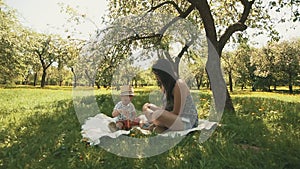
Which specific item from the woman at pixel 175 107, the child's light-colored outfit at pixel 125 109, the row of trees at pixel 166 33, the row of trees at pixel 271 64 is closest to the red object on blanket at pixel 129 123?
the child's light-colored outfit at pixel 125 109

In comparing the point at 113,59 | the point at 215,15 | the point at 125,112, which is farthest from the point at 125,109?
the point at 215,15

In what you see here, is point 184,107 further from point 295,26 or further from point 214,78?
point 295,26

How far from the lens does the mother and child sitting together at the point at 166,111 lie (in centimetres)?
528

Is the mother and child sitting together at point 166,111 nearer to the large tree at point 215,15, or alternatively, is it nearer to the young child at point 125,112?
the young child at point 125,112

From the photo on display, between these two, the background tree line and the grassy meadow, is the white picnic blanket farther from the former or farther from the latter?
the background tree line

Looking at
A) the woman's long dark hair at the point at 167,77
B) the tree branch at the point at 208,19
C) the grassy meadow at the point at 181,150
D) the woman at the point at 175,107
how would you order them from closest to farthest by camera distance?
the grassy meadow at the point at 181,150 < the woman at the point at 175,107 < the woman's long dark hair at the point at 167,77 < the tree branch at the point at 208,19

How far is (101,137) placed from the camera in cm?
472

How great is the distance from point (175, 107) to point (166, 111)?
0.72 feet

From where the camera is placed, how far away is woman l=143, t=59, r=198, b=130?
5.25 metres

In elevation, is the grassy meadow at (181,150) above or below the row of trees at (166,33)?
below

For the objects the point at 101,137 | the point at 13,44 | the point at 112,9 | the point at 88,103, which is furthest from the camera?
the point at 13,44

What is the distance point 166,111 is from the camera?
5250 mm

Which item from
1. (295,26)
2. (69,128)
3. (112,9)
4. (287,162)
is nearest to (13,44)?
(112,9)

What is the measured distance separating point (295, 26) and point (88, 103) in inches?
→ 315
